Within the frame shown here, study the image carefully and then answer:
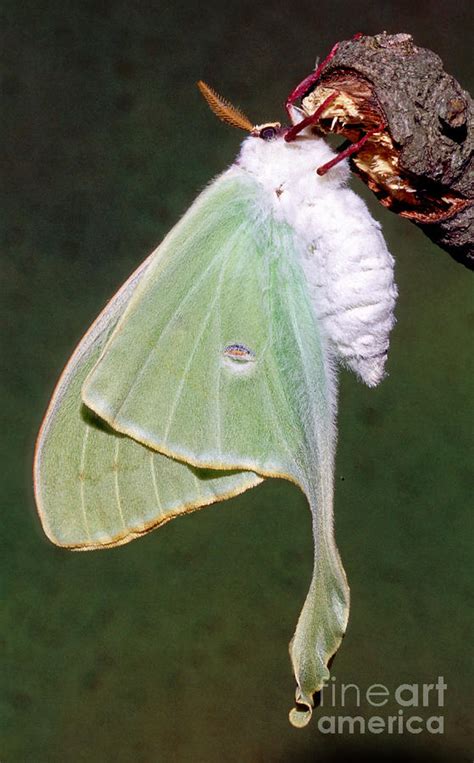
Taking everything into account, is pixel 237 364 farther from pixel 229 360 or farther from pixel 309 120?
pixel 309 120

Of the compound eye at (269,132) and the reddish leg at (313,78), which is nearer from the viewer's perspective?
the reddish leg at (313,78)

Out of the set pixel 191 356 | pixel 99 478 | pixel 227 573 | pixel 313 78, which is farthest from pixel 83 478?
pixel 227 573

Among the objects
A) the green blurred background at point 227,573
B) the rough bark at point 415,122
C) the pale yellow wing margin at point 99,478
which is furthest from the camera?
the green blurred background at point 227,573

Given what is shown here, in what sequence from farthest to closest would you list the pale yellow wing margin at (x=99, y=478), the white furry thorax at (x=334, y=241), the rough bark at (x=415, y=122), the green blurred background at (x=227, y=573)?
the green blurred background at (x=227, y=573)
the pale yellow wing margin at (x=99, y=478)
the white furry thorax at (x=334, y=241)
the rough bark at (x=415, y=122)

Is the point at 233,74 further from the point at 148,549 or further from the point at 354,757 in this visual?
the point at 354,757

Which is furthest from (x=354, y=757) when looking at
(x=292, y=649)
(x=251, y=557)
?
(x=292, y=649)

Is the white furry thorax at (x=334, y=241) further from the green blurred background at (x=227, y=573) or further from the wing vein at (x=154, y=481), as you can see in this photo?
the green blurred background at (x=227, y=573)

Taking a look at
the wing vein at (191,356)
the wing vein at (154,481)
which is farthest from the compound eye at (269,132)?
the wing vein at (154,481)

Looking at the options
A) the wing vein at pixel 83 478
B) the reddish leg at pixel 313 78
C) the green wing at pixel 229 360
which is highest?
the reddish leg at pixel 313 78
